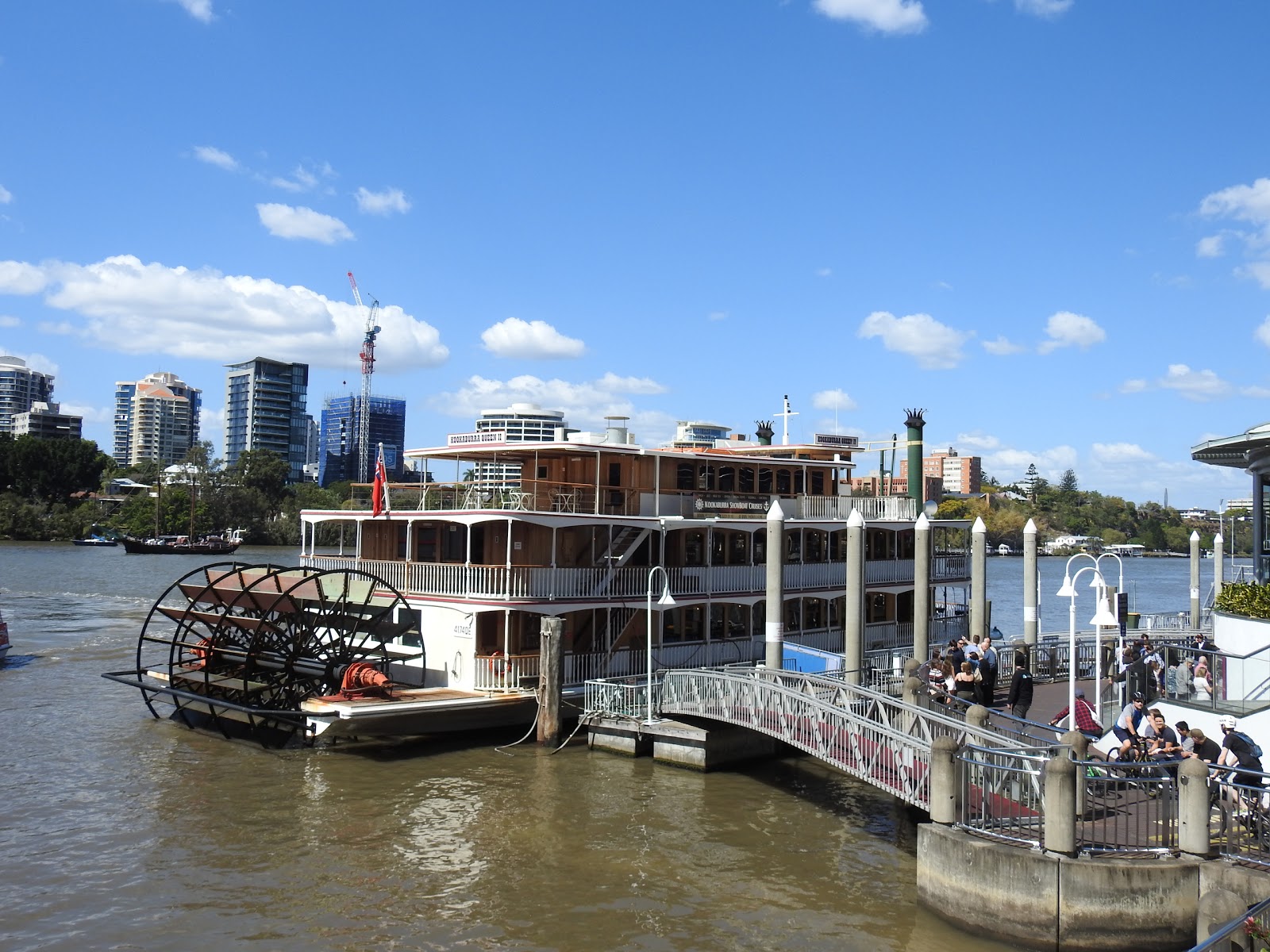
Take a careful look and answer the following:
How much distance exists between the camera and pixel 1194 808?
1166 centimetres

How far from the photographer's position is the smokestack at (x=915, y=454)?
34.0m

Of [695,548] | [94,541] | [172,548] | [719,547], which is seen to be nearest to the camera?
[695,548]

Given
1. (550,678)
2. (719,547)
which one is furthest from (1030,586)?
(550,678)

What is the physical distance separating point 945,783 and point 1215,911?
9.94ft

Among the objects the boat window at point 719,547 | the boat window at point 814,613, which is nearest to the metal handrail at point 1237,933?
the boat window at point 719,547

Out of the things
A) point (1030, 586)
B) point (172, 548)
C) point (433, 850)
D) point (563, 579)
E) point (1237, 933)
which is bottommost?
point (433, 850)

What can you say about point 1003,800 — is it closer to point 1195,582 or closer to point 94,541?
point 1195,582

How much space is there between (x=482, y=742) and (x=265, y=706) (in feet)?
17.0

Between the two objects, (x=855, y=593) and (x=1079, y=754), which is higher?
(x=855, y=593)

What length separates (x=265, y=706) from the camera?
23750mm

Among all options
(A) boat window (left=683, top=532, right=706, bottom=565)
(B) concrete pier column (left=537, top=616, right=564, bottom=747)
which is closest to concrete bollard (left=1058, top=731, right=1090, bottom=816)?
(B) concrete pier column (left=537, top=616, right=564, bottom=747)

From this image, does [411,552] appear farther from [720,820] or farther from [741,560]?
[720,820]

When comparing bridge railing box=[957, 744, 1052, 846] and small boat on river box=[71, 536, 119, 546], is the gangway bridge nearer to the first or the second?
bridge railing box=[957, 744, 1052, 846]

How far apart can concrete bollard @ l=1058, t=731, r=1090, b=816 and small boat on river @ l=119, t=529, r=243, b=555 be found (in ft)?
307
